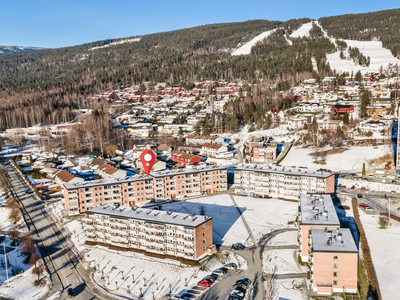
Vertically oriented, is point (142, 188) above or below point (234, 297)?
above

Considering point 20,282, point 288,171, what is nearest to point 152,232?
point 20,282

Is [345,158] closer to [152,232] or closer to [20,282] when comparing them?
[152,232]

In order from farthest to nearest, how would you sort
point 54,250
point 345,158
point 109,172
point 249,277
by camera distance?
point 345,158
point 109,172
point 54,250
point 249,277

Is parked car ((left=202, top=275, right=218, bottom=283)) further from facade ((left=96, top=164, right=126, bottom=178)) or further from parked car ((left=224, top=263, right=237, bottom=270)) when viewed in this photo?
facade ((left=96, top=164, right=126, bottom=178))

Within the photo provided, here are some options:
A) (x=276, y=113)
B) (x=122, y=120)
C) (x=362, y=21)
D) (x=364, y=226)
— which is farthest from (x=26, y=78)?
(x=364, y=226)

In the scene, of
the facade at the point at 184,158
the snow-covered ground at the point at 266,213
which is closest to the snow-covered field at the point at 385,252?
the snow-covered ground at the point at 266,213

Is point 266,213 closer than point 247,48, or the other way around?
point 266,213

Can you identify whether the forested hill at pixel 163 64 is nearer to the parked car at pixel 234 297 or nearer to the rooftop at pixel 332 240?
the rooftop at pixel 332 240
